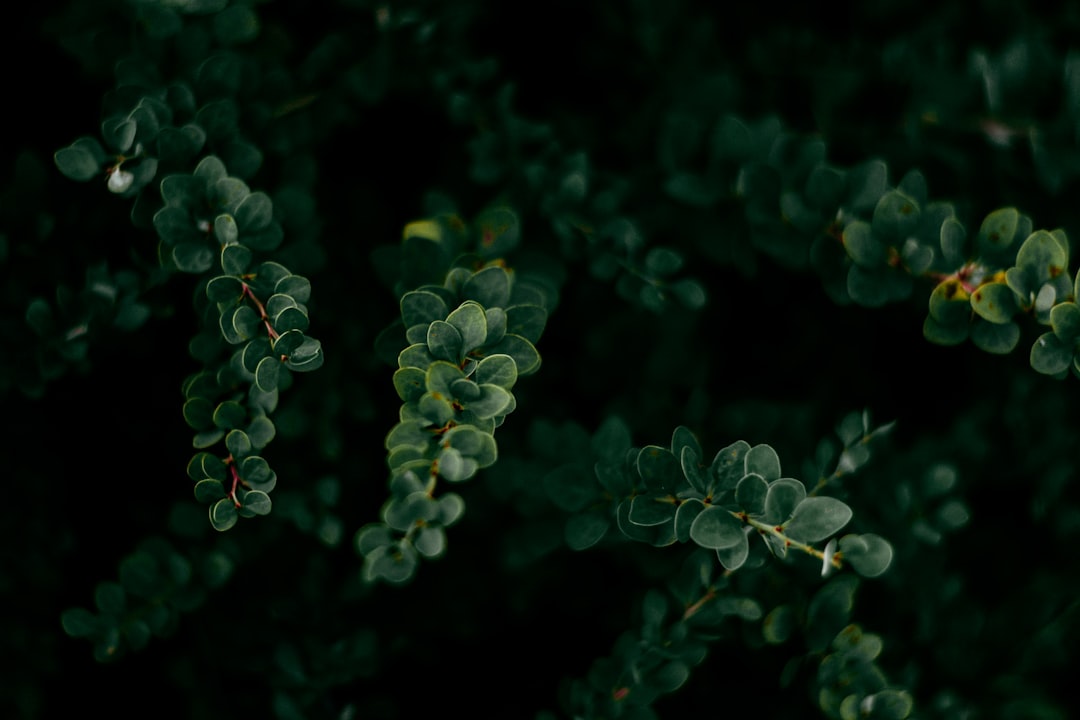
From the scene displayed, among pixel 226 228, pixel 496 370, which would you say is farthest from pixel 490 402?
pixel 226 228

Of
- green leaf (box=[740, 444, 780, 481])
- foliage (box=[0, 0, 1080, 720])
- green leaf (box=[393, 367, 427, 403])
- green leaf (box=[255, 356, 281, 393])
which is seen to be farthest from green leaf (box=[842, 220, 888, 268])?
green leaf (box=[255, 356, 281, 393])

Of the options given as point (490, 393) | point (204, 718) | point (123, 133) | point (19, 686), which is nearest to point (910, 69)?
point (490, 393)

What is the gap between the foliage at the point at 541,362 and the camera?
36.2 inches

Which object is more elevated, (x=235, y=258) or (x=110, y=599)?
(x=235, y=258)

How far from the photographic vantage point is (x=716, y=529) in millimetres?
832

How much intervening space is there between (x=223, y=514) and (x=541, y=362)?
476mm

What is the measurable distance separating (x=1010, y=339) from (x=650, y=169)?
0.57 m

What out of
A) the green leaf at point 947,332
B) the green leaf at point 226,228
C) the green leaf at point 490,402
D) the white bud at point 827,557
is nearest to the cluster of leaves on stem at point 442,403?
the green leaf at point 490,402

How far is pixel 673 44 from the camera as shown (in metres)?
1.40

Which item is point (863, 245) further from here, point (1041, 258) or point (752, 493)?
point (752, 493)

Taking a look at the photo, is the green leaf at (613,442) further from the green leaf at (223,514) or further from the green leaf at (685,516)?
the green leaf at (223,514)

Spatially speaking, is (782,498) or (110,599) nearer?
(782,498)

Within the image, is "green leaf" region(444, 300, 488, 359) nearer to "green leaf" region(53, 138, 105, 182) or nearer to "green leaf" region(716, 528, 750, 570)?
"green leaf" region(716, 528, 750, 570)

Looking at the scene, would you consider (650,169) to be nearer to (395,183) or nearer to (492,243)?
(492,243)
